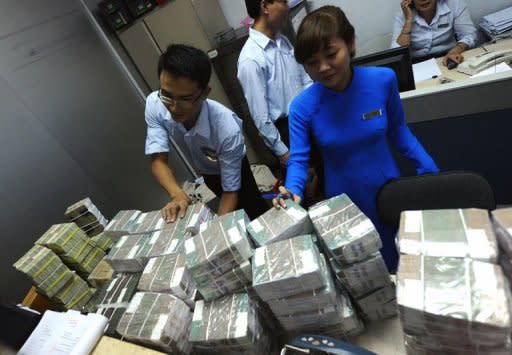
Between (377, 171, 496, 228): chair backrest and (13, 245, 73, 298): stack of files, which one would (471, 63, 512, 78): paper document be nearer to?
(377, 171, 496, 228): chair backrest

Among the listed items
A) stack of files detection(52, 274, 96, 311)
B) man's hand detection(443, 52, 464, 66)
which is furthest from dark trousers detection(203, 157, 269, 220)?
man's hand detection(443, 52, 464, 66)

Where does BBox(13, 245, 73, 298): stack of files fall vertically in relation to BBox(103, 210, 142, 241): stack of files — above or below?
below

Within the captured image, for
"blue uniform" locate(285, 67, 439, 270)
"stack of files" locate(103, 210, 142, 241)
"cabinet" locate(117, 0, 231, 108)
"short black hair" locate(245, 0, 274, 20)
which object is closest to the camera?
"blue uniform" locate(285, 67, 439, 270)

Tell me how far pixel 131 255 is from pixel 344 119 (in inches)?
41.4

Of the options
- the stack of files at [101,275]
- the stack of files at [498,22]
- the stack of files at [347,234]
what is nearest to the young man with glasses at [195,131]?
the stack of files at [101,275]

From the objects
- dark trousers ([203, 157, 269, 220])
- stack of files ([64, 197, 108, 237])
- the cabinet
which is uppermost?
the cabinet

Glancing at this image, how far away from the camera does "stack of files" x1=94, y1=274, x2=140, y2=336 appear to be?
1119mm

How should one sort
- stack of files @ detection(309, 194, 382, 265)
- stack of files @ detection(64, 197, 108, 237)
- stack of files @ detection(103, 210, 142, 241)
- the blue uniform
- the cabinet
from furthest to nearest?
the cabinet, stack of files @ detection(64, 197, 108, 237), stack of files @ detection(103, 210, 142, 241), the blue uniform, stack of files @ detection(309, 194, 382, 265)

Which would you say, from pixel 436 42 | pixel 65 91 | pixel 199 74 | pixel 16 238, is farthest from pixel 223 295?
pixel 436 42

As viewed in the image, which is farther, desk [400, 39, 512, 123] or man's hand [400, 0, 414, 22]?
man's hand [400, 0, 414, 22]

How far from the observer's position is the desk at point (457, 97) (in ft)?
5.46

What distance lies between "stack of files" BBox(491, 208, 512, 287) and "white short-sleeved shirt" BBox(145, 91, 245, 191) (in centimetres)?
120

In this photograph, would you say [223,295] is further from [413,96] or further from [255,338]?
[413,96]

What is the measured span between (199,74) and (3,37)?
2.03 metres
